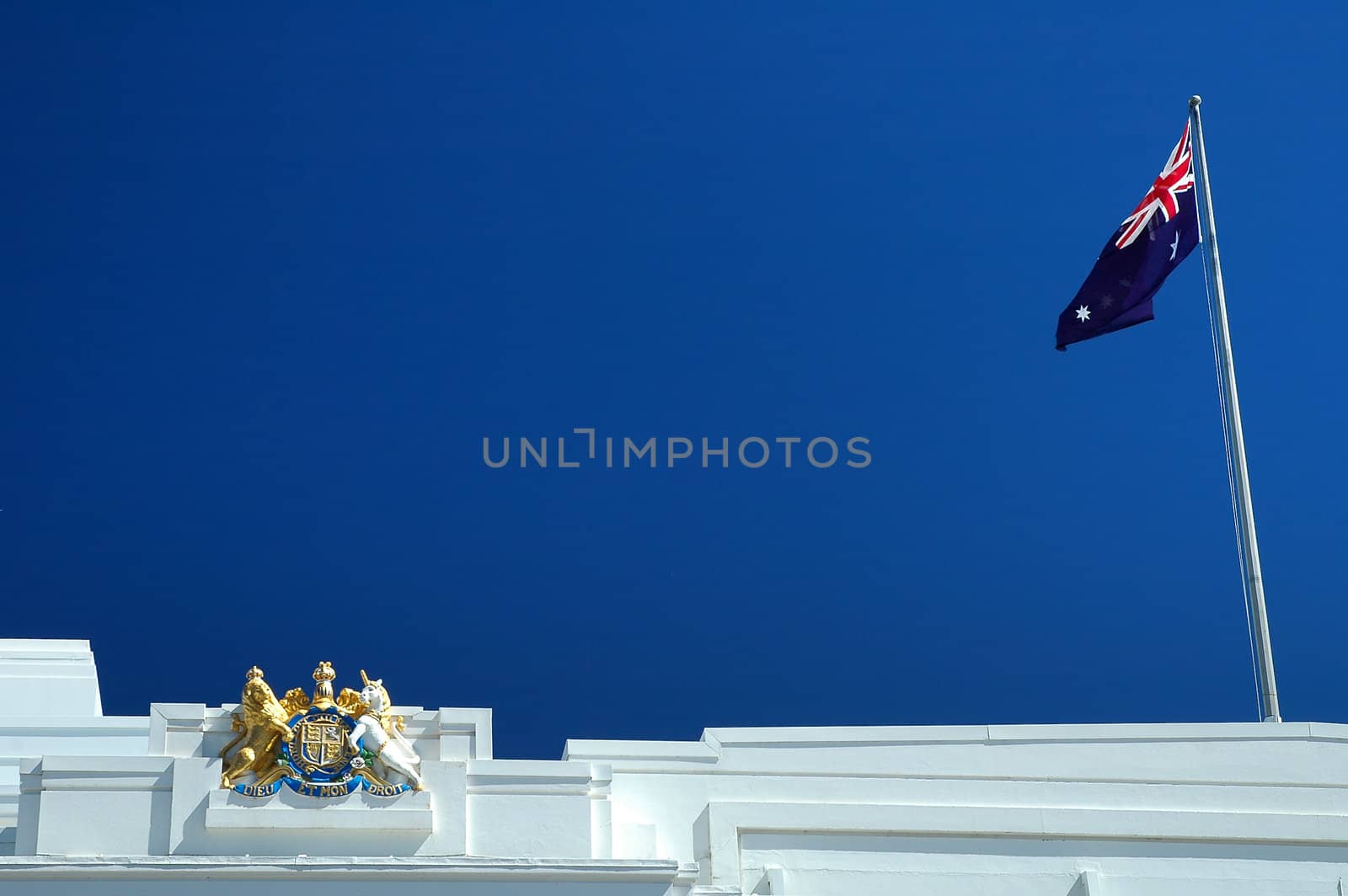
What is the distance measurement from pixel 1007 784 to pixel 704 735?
12.6 feet

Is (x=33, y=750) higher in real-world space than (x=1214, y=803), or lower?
higher

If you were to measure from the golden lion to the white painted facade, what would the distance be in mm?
250

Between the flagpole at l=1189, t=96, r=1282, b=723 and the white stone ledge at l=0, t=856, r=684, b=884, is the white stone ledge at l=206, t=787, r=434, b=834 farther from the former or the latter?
the flagpole at l=1189, t=96, r=1282, b=723

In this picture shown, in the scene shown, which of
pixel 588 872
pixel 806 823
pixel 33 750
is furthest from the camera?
pixel 33 750

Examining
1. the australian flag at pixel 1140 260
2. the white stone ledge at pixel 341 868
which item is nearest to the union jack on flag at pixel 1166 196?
the australian flag at pixel 1140 260

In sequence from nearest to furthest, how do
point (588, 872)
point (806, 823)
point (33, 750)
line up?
1. point (588, 872)
2. point (806, 823)
3. point (33, 750)

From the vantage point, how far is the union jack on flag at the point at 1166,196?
2822 cm

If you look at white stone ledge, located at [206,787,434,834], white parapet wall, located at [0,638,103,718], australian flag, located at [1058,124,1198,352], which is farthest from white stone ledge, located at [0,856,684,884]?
australian flag, located at [1058,124,1198,352]

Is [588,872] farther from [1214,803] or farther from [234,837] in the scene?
[1214,803]

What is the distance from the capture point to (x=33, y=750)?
2661 centimetres

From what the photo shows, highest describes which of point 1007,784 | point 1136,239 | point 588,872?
point 1136,239

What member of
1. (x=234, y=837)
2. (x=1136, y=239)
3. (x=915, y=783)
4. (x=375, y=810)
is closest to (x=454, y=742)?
(x=375, y=810)

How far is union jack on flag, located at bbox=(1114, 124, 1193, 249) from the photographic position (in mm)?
28219

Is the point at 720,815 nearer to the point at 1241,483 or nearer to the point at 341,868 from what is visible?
the point at 341,868
